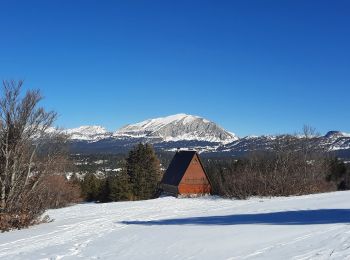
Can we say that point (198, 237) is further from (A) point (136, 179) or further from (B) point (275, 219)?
(A) point (136, 179)

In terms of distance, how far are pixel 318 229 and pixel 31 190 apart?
13.7 metres

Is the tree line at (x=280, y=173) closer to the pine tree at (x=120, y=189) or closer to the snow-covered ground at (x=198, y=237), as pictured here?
the pine tree at (x=120, y=189)

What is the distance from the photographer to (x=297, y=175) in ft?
124

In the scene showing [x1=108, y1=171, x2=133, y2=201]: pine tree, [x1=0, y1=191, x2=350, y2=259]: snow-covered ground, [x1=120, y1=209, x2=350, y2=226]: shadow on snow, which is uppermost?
[x1=108, y1=171, x2=133, y2=201]: pine tree

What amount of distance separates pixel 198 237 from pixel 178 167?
1515 inches

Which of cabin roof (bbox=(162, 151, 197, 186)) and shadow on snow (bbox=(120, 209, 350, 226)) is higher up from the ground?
cabin roof (bbox=(162, 151, 197, 186))

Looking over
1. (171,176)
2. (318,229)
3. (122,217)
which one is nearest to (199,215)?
(122,217)

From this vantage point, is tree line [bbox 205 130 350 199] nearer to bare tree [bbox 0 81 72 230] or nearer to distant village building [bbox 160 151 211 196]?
distant village building [bbox 160 151 211 196]

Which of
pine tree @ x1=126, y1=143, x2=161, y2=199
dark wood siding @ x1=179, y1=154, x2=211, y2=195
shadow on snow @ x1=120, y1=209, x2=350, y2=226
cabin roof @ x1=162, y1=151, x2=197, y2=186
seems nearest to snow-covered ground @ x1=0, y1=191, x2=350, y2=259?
shadow on snow @ x1=120, y1=209, x2=350, y2=226

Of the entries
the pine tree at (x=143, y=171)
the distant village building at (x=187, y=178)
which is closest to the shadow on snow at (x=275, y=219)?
the distant village building at (x=187, y=178)

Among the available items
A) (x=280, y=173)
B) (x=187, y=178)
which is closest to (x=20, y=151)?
(x=280, y=173)

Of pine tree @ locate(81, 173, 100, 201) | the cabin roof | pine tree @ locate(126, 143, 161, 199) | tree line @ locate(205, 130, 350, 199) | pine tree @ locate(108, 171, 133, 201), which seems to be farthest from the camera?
pine tree @ locate(81, 173, 100, 201)

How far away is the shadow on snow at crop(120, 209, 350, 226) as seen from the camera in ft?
57.1

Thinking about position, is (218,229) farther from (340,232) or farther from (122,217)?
(122,217)
